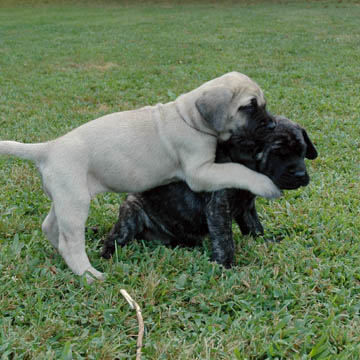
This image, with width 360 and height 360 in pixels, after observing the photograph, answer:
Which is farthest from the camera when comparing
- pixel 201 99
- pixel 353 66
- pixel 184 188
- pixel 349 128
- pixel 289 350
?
pixel 353 66

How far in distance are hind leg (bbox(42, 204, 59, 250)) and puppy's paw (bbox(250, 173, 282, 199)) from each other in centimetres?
168

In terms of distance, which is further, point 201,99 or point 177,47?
point 177,47

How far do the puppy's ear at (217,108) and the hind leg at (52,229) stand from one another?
1521mm

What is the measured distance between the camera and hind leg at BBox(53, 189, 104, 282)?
3.54 meters

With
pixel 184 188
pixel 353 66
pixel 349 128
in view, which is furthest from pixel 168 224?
pixel 353 66

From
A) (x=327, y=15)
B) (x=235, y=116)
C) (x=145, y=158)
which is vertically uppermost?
(x=235, y=116)

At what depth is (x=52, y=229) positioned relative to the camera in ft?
13.3

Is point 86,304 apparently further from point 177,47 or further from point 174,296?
point 177,47

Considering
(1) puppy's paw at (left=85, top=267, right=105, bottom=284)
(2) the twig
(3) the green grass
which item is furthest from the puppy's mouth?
(1) puppy's paw at (left=85, top=267, right=105, bottom=284)

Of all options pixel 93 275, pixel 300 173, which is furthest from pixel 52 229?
pixel 300 173

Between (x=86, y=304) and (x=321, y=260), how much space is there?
6.26ft

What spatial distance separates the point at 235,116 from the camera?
3799 mm

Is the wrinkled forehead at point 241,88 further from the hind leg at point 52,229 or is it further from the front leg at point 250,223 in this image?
the hind leg at point 52,229

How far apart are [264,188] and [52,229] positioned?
182 centimetres
